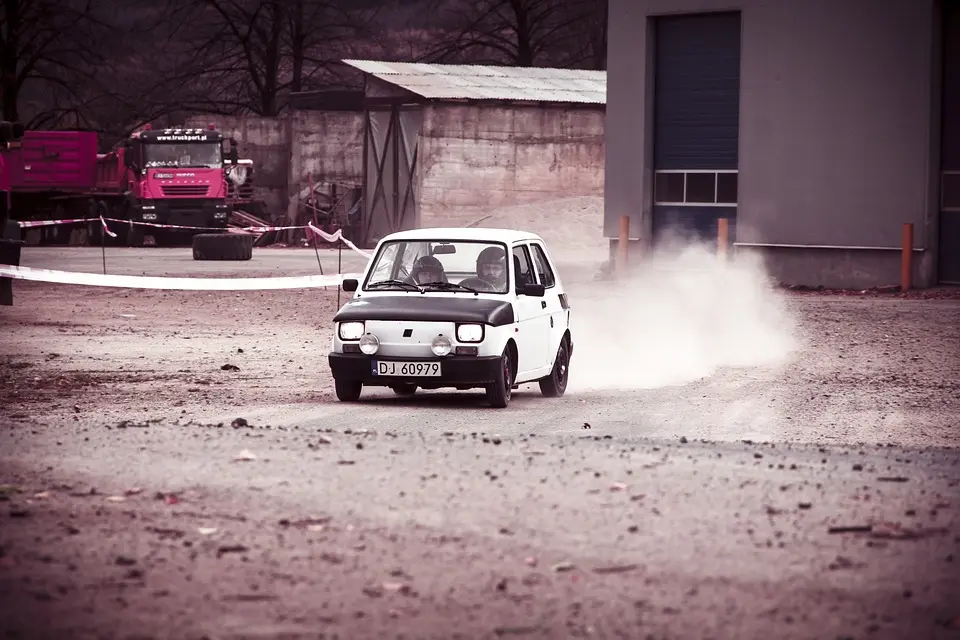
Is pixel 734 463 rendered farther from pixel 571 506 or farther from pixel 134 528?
pixel 134 528

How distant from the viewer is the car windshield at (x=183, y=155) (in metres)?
49.0

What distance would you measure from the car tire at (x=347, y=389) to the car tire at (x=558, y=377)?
6.24 feet

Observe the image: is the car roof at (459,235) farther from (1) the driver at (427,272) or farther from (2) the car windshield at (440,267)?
(1) the driver at (427,272)

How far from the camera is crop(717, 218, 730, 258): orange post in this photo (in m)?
33.0

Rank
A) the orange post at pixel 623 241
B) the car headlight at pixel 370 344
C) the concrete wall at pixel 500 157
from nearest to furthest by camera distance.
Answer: the car headlight at pixel 370 344 → the orange post at pixel 623 241 → the concrete wall at pixel 500 157

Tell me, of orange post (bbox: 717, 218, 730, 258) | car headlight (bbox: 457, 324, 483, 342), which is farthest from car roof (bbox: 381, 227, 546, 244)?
orange post (bbox: 717, 218, 730, 258)

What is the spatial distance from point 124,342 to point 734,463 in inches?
470

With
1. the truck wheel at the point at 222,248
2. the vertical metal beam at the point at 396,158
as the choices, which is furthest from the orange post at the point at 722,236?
the vertical metal beam at the point at 396,158

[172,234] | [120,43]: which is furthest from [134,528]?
[120,43]

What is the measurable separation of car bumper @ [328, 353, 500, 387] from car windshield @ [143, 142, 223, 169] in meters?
36.6

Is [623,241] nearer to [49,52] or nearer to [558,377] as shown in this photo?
[558,377]

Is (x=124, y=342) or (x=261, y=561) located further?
(x=124, y=342)

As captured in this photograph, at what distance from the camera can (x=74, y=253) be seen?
43.1m

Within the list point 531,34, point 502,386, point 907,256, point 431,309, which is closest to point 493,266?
point 431,309
